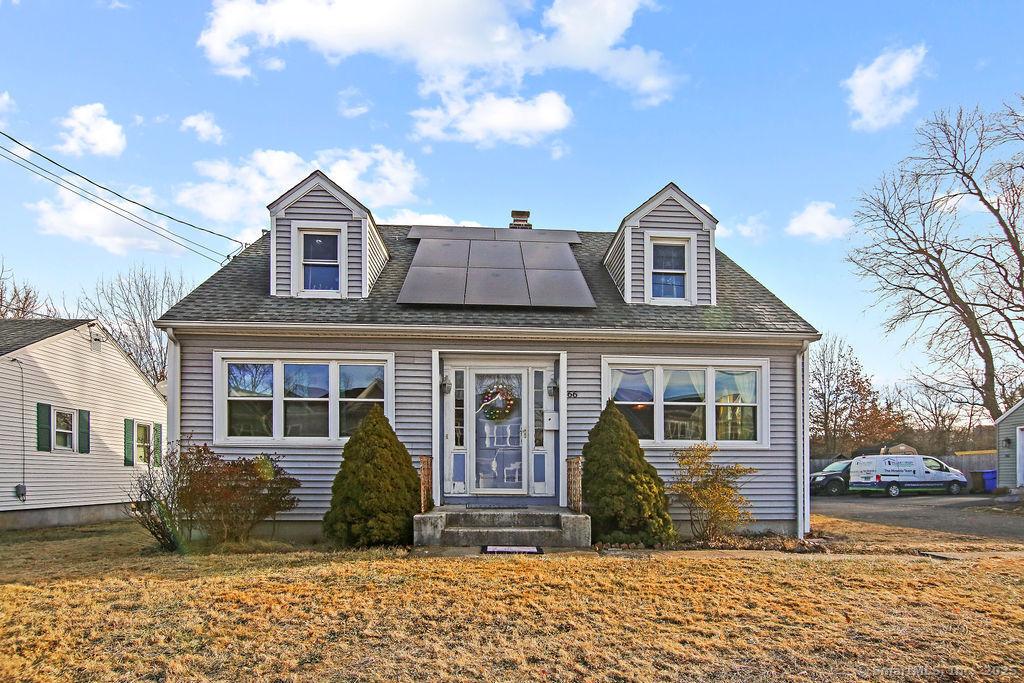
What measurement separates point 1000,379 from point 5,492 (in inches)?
1332

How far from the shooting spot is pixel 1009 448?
2586 centimetres

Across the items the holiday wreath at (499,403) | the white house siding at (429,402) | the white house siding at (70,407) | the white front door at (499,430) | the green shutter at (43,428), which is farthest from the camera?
the green shutter at (43,428)

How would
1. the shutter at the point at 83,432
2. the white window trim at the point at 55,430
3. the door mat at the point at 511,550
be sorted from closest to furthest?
the door mat at the point at 511,550 < the white window trim at the point at 55,430 < the shutter at the point at 83,432

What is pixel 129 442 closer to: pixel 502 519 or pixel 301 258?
pixel 301 258

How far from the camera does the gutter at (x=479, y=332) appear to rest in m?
10.8

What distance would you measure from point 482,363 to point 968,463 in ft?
87.8

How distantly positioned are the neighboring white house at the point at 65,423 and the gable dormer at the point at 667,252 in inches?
483

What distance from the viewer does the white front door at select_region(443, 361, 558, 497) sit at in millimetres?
11273

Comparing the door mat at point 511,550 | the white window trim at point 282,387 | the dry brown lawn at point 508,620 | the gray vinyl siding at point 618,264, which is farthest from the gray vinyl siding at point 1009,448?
the white window trim at point 282,387

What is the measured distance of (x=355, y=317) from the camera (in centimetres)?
1109

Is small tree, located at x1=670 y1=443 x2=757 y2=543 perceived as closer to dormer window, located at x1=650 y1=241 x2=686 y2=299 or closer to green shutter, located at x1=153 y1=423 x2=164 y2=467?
dormer window, located at x1=650 y1=241 x2=686 y2=299

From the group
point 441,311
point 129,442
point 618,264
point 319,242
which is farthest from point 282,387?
point 129,442

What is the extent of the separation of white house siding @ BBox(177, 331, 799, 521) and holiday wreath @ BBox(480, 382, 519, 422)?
0.73 m

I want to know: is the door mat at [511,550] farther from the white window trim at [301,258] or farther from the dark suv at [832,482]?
the dark suv at [832,482]
